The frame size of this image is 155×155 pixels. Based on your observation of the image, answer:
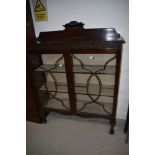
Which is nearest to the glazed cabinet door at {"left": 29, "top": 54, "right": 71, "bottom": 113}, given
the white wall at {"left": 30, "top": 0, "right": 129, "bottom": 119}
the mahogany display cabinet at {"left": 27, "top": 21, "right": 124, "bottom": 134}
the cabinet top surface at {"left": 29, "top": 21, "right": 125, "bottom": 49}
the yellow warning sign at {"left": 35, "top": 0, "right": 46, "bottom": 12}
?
the mahogany display cabinet at {"left": 27, "top": 21, "right": 124, "bottom": 134}

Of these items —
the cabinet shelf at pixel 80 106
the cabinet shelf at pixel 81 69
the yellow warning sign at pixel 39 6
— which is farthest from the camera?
the cabinet shelf at pixel 80 106

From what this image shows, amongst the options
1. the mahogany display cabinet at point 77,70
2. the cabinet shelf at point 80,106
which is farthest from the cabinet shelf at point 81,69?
the cabinet shelf at point 80,106

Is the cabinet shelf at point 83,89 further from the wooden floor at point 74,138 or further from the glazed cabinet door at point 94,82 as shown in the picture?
the wooden floor at point 74,138

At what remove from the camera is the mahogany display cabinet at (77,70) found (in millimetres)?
1526

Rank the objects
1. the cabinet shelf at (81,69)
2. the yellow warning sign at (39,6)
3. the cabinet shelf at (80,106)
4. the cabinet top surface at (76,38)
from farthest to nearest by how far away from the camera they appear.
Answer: the cabinet shelf at (80,106), the yellow warning sign at (39,6), the cabinet shelf at (81,69), the cabinet top surface at (76,38)

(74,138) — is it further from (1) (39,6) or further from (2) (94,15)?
(1) (39,6)

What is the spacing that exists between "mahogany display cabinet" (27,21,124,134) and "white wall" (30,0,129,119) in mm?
96

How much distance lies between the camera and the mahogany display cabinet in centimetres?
153

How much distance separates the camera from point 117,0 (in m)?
1.52

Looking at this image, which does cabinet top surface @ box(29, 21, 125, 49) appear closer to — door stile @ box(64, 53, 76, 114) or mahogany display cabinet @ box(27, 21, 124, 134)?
mahogany display cabinet @ box(27, 21, 124, 134)

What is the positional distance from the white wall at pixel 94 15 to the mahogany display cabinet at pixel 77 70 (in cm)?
10

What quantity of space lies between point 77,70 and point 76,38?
0.35 meters
